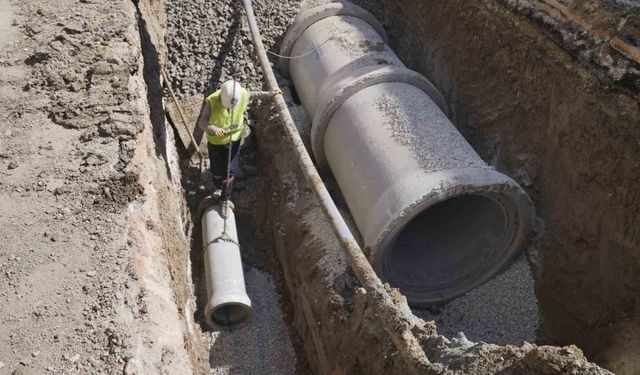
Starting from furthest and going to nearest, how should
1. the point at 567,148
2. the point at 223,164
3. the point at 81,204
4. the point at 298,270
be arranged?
the point at 223,164 < the point at 298,270 < the point at 567,148 < the point at 81,204

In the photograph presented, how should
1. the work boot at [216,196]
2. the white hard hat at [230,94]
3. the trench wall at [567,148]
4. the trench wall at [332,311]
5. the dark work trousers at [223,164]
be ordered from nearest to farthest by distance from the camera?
the trench wall at [332,311] → the trench wall at [567,148] → the white hard hat at [230,94] → the dark work trousers at [223,164] → the work boot at [216,196]

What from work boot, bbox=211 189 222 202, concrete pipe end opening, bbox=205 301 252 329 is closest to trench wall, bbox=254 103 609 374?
concrete pipe end opening, bbox=205 301 252 329

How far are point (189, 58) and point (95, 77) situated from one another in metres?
2.61

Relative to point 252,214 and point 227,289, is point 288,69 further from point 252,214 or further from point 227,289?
point 227,289

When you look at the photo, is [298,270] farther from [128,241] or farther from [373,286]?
[128,241]

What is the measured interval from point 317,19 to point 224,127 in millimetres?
2578

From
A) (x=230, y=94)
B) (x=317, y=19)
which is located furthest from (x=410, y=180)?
(x=317, y=19)

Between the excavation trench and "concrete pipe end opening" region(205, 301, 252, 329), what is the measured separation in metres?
0.07

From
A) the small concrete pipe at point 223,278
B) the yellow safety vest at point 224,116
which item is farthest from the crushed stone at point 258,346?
the yellow safety vest at point 224,116

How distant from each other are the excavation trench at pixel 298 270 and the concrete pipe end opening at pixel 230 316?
0.07 meters

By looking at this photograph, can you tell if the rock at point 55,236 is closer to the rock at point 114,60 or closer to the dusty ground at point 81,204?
the dusty ground at point 81,204

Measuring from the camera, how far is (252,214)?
273 inches

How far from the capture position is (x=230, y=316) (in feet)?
19.1

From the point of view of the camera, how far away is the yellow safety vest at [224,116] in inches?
229
